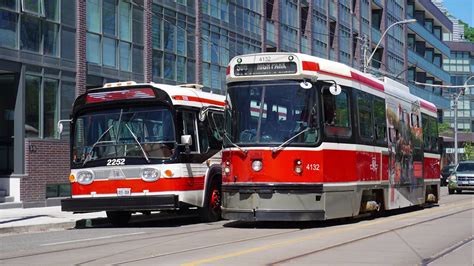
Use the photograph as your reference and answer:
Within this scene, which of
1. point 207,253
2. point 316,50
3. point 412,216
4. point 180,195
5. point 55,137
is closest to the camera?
point 207,253

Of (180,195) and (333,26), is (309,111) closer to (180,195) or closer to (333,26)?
(180,195)

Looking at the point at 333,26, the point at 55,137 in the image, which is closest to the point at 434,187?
the point at 55,137

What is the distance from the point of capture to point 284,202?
44.9ft

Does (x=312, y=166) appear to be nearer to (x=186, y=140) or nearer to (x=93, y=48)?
(x=186, y=140)

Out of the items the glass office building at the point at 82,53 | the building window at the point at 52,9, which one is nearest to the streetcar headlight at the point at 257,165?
the glass office building at the point at 82,53

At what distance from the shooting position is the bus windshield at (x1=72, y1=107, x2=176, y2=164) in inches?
598

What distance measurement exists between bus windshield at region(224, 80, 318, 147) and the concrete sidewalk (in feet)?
17.1

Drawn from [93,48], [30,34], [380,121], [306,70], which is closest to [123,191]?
[306,70]

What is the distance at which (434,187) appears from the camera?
22469 millimetres

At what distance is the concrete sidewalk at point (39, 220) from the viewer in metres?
16.0

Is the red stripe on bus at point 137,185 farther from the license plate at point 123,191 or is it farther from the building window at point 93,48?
the building window at point 93,48

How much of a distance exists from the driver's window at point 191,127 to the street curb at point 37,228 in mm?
3808

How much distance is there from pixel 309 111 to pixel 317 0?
34963 mm

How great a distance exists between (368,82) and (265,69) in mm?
3253
